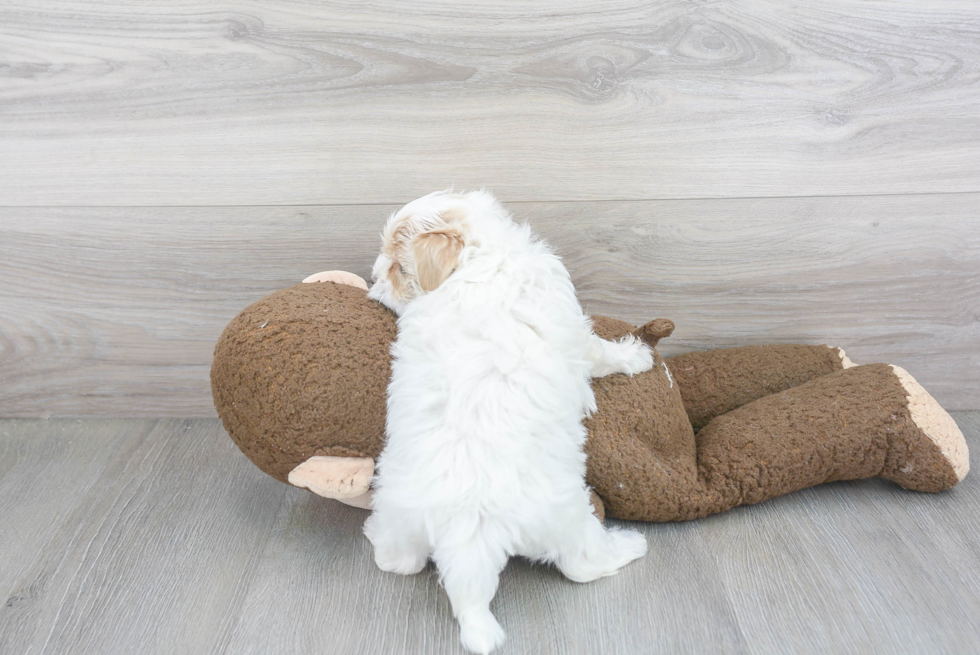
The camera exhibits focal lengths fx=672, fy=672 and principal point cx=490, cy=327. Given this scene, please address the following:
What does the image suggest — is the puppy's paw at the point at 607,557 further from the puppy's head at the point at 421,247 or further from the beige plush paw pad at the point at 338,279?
the beige plush paw pad at the point at 338,279

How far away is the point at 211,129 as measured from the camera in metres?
1.31

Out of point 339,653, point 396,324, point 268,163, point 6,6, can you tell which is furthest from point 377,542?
point 6,6

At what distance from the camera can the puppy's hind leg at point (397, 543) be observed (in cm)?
98

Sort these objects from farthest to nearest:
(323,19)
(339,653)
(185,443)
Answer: (185,443), (323,19), (339,653)

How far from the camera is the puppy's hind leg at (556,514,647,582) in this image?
39.7 inches

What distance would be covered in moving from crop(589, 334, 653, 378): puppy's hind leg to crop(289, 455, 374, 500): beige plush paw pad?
1.31 ft

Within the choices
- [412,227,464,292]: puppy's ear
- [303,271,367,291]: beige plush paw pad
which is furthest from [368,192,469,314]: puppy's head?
[303,271,367,291]: beige plush paw pad

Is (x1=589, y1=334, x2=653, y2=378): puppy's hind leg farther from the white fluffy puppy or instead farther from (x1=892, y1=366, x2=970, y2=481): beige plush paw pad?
(x1=892, y1=366, x2=970, y2=481): beige plush paw pad

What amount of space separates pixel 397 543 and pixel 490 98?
0.82m

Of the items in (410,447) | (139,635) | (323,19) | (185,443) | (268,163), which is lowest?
(185,443)

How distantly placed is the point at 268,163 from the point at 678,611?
3.55ft

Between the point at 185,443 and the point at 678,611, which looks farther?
the point at 185,443

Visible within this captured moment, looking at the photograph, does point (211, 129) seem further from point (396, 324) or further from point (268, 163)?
point (396, 324)

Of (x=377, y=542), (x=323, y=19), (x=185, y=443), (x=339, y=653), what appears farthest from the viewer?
(x=185, y=443)
